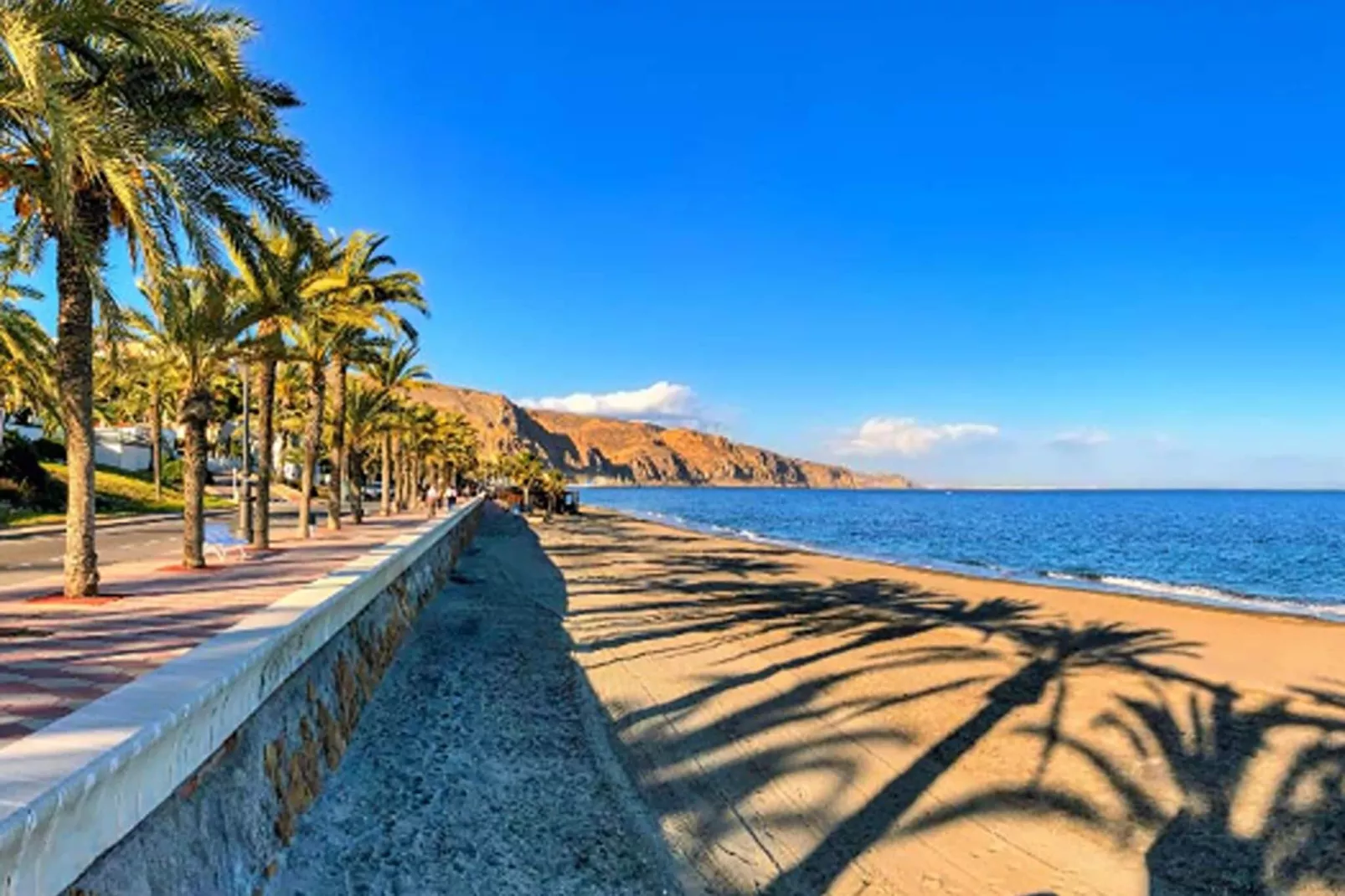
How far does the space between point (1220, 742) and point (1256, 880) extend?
366 cm

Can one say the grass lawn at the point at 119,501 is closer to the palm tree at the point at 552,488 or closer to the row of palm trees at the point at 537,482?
the palm tree at the point at 552,488

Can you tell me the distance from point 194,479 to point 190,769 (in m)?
11.2

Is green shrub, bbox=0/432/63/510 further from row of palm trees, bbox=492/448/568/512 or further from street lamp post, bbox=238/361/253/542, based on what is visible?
row of palm trees, bbox=492/448/568/512

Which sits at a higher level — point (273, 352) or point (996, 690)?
point (273, 352)

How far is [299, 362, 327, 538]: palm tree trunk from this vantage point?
72.4 ft

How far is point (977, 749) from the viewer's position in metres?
8.91

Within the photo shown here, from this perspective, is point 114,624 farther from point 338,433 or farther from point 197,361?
point 338,433

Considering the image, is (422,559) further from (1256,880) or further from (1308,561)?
(1308,561)

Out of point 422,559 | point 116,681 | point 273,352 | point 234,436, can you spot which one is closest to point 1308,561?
point 422,559

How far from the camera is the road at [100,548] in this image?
1493 centimetres

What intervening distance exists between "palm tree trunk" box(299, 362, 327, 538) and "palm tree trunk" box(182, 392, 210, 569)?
289 inches

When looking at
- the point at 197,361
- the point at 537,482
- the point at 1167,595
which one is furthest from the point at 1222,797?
the point at 537,482

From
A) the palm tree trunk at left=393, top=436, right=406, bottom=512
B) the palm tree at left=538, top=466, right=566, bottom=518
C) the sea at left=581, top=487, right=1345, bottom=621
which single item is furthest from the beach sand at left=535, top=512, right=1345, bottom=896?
the palm tree at left=538, top=466, right=566, bottom=518

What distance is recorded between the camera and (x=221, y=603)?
9.55 meters
